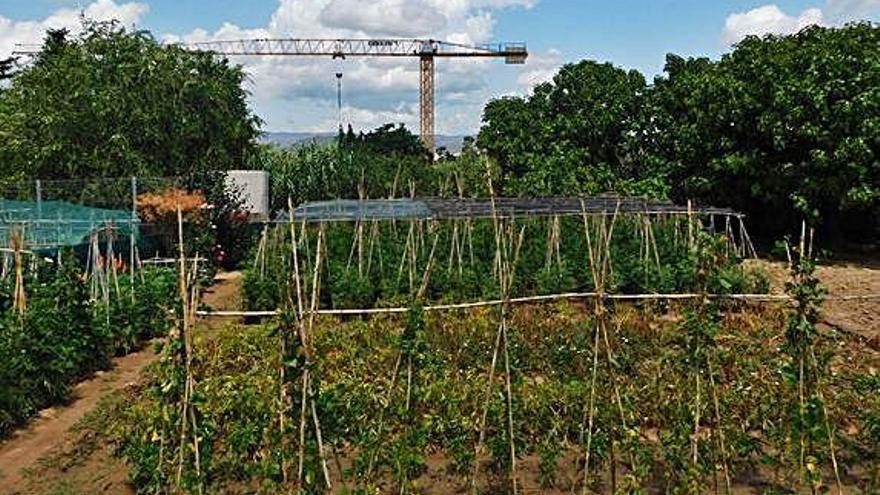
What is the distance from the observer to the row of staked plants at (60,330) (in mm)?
7496

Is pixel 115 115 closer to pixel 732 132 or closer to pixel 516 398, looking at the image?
pixel 732 132

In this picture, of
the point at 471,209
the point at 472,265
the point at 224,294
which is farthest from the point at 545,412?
the point at 224,294

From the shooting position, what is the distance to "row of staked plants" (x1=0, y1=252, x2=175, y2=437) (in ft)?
24.6

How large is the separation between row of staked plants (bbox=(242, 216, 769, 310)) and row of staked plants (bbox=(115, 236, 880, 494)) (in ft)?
6.75

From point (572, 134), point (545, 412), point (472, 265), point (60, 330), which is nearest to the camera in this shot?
point (545, 412)

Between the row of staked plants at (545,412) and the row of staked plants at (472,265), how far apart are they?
2.06m

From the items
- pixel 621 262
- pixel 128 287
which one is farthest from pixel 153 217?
pixel 621 262

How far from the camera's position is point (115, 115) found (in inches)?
752

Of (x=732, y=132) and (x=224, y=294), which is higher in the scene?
(x=732, y=132)

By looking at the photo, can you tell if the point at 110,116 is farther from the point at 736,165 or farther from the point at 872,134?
the point at 872,134

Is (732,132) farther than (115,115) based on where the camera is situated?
No

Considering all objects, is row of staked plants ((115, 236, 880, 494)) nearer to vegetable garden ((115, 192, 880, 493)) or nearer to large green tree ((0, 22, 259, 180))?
vegetable garden ((115, 192, 880, 493))

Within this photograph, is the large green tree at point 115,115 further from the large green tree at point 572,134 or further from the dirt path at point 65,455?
the dirt path at point 65,455

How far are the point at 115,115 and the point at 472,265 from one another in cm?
1062
